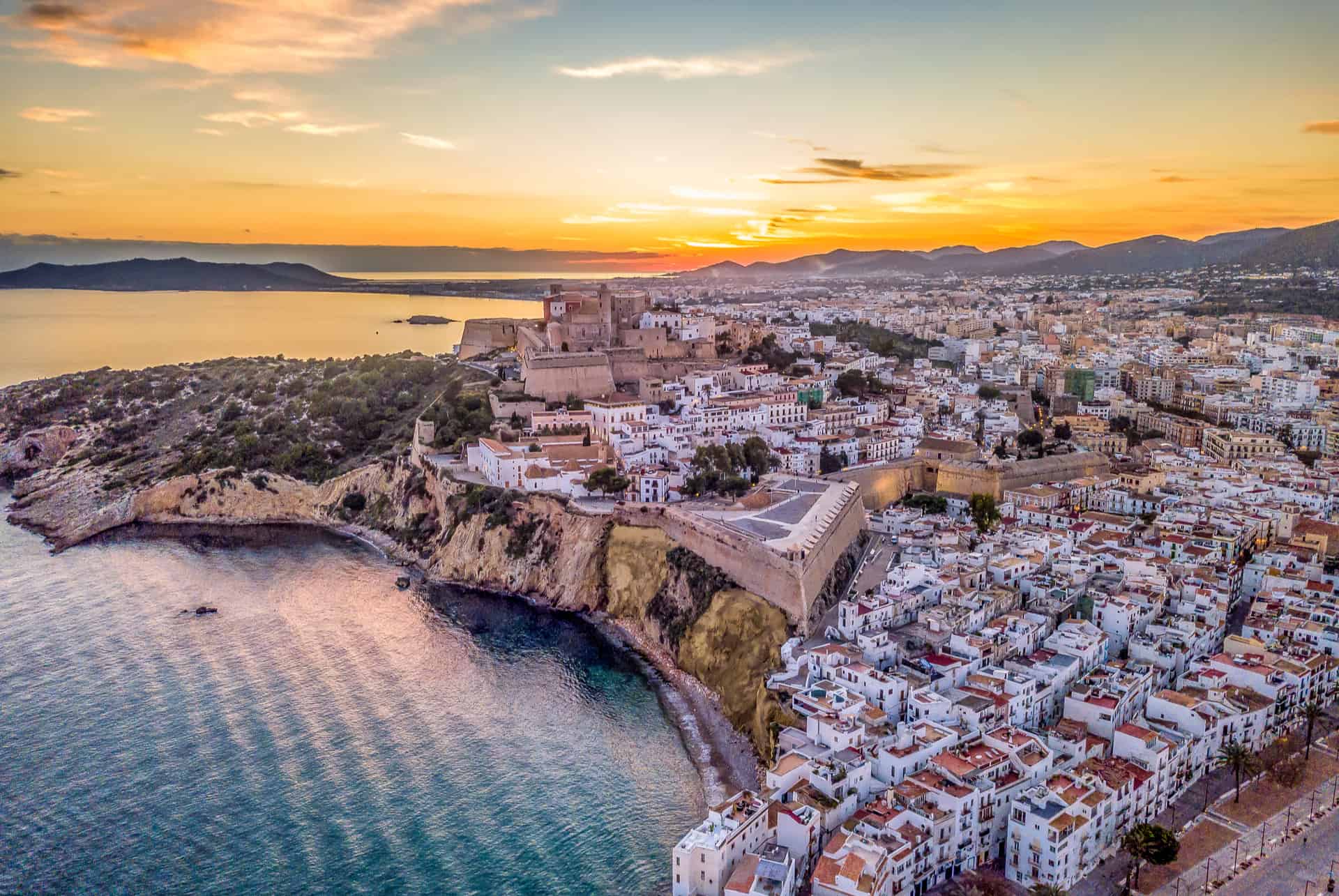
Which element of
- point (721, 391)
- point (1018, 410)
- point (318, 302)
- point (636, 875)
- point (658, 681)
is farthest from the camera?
point (318, 302)

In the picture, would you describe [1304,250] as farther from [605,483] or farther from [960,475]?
[605,483]

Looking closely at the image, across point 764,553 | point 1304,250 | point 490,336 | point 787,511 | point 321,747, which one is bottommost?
point 321,747

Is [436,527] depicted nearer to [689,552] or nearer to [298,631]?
[298,631]

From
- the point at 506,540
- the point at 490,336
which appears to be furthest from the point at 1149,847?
the point at 490,336

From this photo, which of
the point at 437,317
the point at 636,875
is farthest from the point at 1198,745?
the point at 437,317

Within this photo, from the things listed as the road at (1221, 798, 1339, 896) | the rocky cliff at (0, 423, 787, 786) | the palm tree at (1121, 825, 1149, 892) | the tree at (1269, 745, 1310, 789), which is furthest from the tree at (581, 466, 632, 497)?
the road at (1221, 798, 1339, 896)
